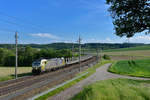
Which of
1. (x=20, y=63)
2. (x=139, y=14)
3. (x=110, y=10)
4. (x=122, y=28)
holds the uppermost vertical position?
(x=110, y=10)

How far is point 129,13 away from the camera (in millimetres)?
11328

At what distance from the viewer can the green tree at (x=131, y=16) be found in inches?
412

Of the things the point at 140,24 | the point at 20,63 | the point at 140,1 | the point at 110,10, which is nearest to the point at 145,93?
the point at 140,24

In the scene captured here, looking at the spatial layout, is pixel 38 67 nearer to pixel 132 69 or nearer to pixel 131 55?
pixel 132 69

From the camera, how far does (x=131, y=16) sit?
11.4m

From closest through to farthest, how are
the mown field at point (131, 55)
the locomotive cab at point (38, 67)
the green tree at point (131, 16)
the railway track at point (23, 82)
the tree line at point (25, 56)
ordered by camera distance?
the green tree at point (131, 16) < the railway track at point (23, 82) < the locomotive cab at point (38, 67) < the tree line at point (25, 56) < the mown field at point (131, 55)

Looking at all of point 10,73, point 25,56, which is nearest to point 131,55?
point 25,56

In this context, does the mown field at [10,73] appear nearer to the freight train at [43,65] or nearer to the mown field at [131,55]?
the freight train at [43,65]

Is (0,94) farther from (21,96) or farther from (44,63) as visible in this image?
(44,63)

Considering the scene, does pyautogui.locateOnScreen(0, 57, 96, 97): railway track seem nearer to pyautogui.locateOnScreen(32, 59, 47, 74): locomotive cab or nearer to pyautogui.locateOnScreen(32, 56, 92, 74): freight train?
pyautogui.locateOnScreen(32, 59, 47, 74): locomotive cab

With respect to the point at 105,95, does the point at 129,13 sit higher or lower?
higher

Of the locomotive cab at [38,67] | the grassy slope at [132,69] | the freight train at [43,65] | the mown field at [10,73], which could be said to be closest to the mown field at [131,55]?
the grassy slope at [132,69]

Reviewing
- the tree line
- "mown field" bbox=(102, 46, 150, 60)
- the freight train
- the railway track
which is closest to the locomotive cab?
the freight train

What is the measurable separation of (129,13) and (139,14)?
883 millimetres
